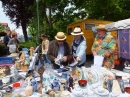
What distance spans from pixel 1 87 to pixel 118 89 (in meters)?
1.45

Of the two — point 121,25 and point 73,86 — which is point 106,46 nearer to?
point 73,86

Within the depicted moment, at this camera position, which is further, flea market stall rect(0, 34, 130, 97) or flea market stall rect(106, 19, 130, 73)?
flea market stall rect(106, 19, 130, 73)

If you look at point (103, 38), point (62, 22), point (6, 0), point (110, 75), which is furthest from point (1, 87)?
point (6, 0)

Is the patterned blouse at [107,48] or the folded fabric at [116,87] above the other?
the patterned blouse at [107,48]

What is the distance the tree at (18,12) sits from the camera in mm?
20006

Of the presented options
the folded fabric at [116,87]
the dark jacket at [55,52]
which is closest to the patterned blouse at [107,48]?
the dark jacket at [55,52]

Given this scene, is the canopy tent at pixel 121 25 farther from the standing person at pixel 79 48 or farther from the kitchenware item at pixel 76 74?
the kitchenware item at pixel 76 74

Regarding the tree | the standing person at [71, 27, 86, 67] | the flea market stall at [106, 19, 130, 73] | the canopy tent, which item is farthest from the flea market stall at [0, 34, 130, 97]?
the tree

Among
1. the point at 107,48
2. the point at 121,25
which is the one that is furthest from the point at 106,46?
the point at 121,25

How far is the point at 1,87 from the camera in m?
2.27

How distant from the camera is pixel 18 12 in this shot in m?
20.7

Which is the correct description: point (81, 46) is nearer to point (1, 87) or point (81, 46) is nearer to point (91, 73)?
point (91, 73)

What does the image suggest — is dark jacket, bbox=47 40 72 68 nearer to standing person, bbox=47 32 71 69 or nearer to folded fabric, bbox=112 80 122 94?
standing person, bbox=47 32 71 69

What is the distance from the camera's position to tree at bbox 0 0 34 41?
2001 cm
